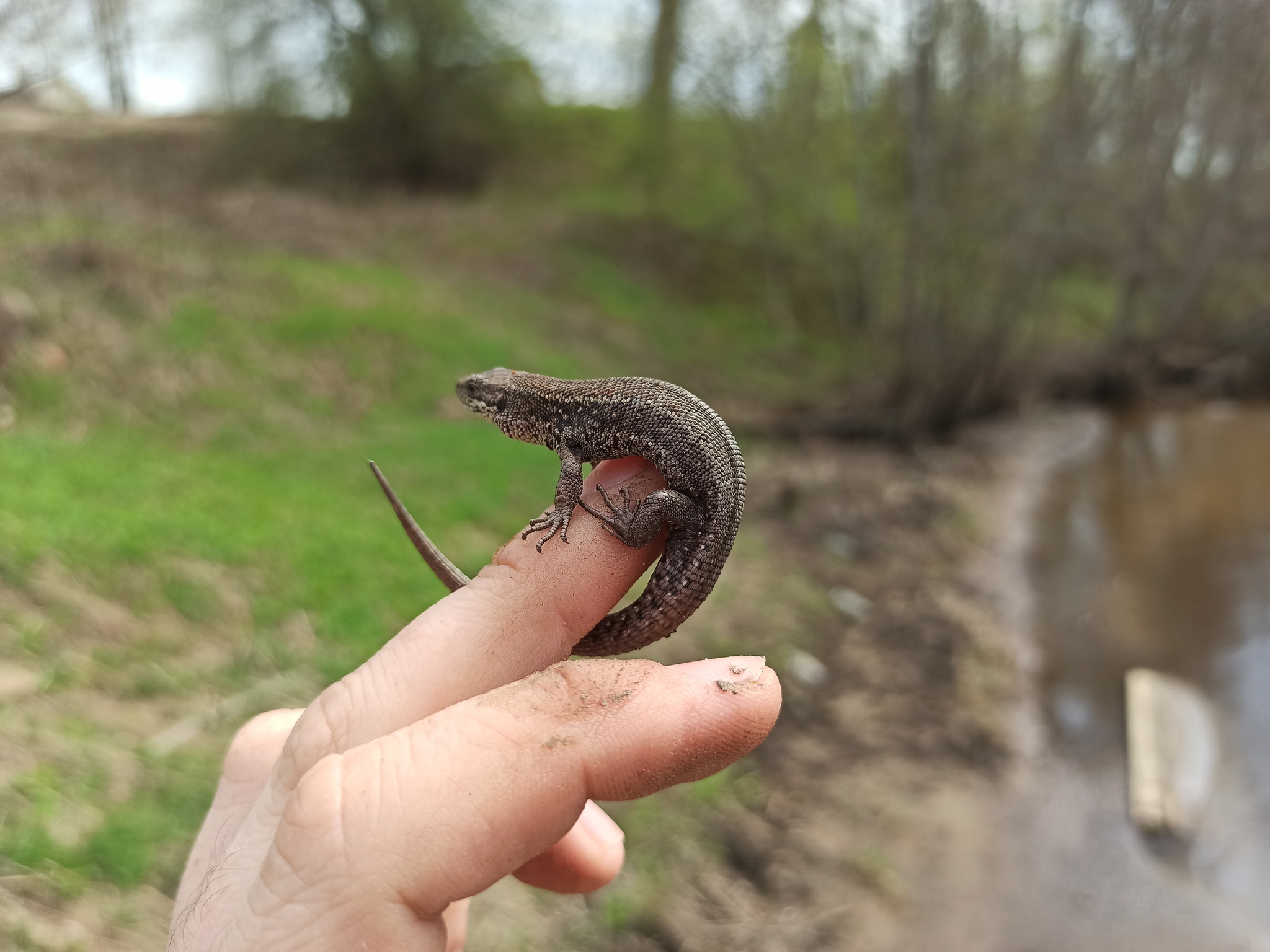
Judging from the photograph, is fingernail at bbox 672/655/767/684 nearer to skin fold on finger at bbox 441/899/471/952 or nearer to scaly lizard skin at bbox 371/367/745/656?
scaly lizard skin at bbox 371/367/745/656

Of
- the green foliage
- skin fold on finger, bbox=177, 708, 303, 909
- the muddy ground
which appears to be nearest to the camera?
skin fold on finger, bbox=177, 708, 303, 909

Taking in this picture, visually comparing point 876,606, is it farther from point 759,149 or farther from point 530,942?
point 759,149

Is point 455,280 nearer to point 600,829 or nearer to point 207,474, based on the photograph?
point 207,474

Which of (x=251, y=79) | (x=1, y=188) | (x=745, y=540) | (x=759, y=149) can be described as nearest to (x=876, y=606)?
(x=745, y=540)

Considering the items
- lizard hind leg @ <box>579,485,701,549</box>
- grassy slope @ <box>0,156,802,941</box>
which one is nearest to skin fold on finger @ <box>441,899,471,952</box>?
lizard hind leg @ <box>579,485,701,549</box>

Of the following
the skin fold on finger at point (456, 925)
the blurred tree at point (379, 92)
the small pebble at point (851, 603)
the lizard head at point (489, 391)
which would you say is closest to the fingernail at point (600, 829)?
the skin fold on finger at point (456, 925)

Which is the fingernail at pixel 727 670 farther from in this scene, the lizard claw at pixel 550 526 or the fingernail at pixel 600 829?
the fingernail at pixel 600 829
